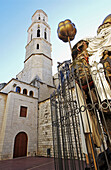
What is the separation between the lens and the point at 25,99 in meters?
11.2

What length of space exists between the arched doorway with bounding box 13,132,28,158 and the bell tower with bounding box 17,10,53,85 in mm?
7901

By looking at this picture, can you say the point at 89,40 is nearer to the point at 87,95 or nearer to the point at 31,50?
the point at 87,95

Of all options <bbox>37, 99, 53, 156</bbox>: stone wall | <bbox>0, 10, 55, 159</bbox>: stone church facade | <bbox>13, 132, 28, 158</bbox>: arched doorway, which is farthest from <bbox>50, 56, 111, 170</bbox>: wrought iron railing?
<bbox>13, 132, 28, 158</bbox>: arched doorway

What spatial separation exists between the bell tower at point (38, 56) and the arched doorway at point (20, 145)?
25.9 ft

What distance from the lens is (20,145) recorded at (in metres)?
9.20

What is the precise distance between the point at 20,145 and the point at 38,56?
13153 millimetres

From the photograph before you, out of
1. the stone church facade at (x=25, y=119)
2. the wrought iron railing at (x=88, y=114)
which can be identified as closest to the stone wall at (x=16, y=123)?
the stone church facade at (x=25, y=119)

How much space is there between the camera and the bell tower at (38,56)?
15680mm

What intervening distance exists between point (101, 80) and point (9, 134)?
368 inches

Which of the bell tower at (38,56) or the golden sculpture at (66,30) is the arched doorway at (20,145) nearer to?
the bell tower at (38,56)

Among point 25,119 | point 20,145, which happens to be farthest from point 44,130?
point 20,145

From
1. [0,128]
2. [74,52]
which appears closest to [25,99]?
[0,128]

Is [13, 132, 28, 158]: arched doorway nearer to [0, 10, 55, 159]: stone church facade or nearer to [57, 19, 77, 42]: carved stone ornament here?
[0, 10, 55, 159]: stone church facade

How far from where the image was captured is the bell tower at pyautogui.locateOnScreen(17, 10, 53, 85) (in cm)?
1568
